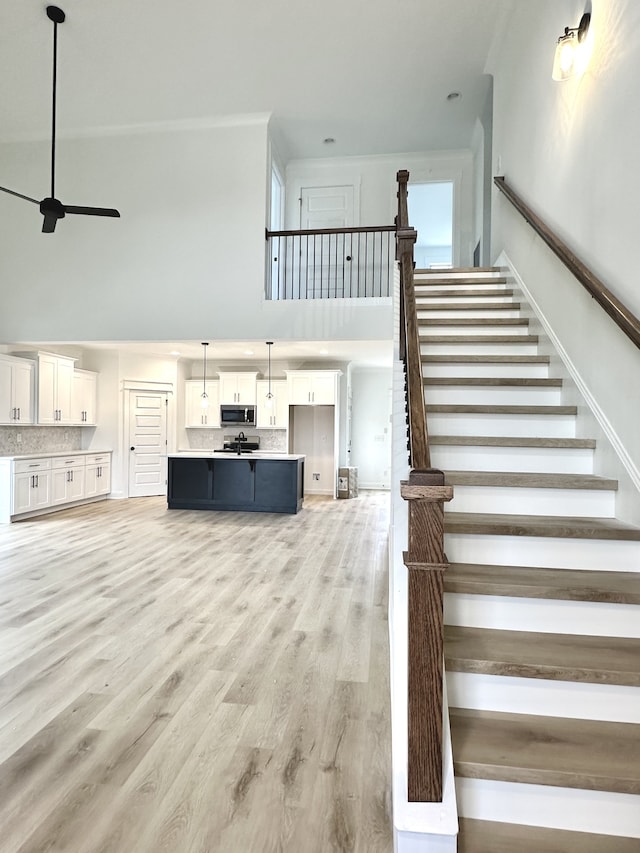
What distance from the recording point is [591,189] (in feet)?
9.21

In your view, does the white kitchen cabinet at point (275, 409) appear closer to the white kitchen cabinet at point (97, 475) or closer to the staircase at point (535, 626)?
the white kitchen cabinet at point (97, 475)

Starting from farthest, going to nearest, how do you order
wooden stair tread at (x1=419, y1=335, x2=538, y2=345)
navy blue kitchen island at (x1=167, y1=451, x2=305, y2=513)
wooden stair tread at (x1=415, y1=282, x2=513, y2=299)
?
navy blue kitchen island at (x1=167, y1=451, x2=305, y2=513) < wooden stair tread at (x1=415, y1=282, x2=513, y2=299) < wooden stair tread at (x1=419, y1=335, x2=538, y2=345)

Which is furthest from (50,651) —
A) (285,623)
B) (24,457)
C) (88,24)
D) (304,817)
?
(88,24)

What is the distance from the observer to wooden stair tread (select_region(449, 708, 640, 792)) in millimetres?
1382

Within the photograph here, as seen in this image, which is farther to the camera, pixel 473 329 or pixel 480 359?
pixel 473 329

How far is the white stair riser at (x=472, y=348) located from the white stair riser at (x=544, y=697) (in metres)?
2.42

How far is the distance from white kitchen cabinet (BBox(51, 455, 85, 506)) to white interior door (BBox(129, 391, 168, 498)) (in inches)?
44.0

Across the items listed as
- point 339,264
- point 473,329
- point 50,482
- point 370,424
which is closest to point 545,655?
point 473,329

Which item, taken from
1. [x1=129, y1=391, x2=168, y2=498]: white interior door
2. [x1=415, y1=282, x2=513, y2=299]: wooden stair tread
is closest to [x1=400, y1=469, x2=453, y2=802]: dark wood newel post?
[x1=415, y1=282, x2=513, y2=299]: wooden stair tread

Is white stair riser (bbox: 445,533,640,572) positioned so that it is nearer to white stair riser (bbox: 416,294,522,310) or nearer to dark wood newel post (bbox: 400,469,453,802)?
dark wood newel post (bbox: 400,469,453,802)

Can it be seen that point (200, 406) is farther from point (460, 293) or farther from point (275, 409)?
point (460, 293)

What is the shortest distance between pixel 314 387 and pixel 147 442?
3.48 m

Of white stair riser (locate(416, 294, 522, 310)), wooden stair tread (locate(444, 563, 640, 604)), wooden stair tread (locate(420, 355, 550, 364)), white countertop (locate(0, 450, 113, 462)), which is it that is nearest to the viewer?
wooden stair tread (locate(444, 563, 640, 604))

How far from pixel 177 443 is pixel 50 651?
740 centimetres
